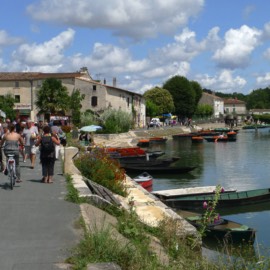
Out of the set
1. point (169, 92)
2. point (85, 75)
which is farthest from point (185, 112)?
point (85, 75)

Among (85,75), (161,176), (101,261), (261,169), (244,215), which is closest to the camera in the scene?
(101,261)

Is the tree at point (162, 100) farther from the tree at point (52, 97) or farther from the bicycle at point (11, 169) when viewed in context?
the bicycle at point (11, 169)

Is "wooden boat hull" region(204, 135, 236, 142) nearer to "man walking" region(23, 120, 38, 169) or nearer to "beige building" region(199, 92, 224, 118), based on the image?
"man walking" region(23, 120, 38, 169)

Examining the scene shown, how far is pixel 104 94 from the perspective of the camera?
252 feet

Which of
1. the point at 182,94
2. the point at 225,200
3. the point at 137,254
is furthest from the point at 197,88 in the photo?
the point at 137,254

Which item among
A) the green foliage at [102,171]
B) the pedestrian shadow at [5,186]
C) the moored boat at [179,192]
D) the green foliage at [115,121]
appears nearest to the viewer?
the pedestrian shadow at [5,186]

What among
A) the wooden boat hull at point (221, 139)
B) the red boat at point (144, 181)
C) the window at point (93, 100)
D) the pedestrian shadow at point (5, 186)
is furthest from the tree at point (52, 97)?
the pedestrian shadow at point (5, 186)

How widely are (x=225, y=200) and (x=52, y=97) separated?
4697 centimetres

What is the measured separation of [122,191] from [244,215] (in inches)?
228

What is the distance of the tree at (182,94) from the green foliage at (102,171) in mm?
99278

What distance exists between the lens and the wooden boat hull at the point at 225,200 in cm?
2091

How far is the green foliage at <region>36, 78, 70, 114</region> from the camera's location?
65.4 metres

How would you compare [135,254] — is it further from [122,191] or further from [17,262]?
[122,191]

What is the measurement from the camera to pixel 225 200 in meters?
21.7
